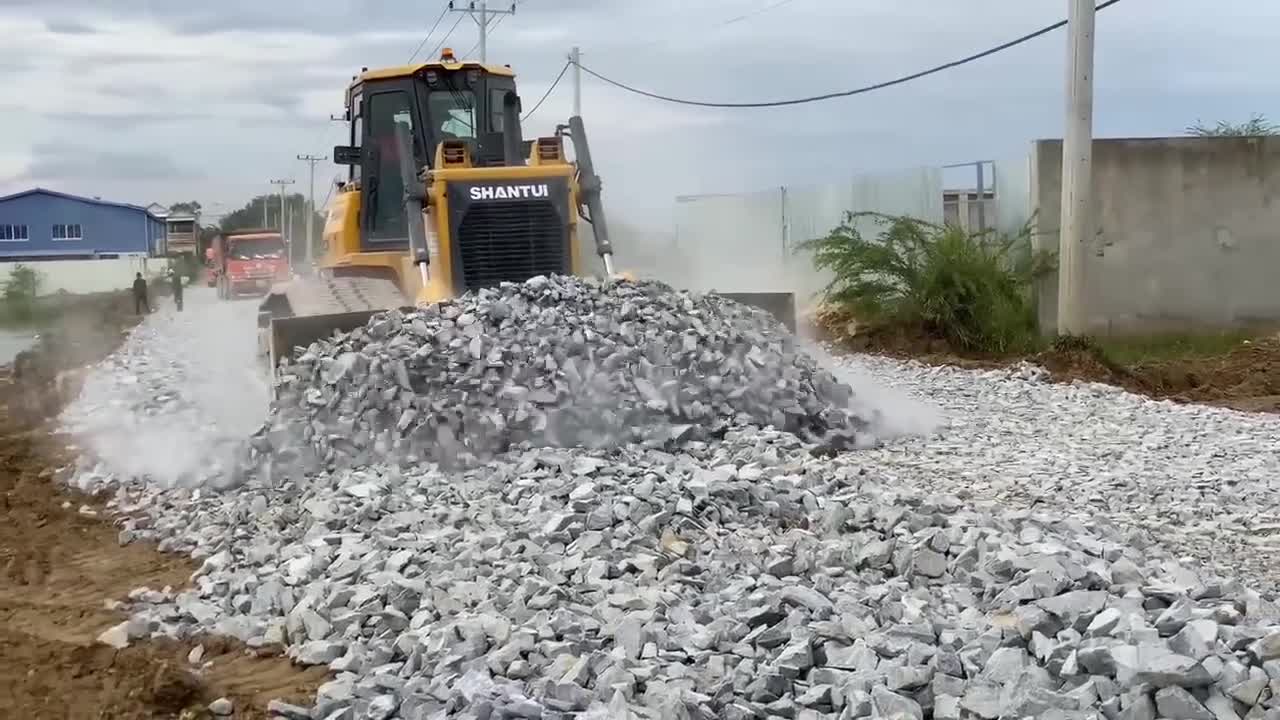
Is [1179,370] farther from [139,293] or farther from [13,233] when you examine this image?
[13,233]

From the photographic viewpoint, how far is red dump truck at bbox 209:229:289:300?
34.6 m

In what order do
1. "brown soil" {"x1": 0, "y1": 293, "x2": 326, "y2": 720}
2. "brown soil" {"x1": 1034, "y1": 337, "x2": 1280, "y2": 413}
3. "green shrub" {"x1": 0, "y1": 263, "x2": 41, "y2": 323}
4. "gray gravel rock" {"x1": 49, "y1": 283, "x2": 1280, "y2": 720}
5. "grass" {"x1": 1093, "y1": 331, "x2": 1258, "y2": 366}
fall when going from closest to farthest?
1. "gray gravel rock" {"x1": 49, "y1": 283, "x2": 1280, "y2": 720}
2. "brown soil" {"x1": 0, "y1": 293, "x2": 326, "y2": 720}
3. "brown soil" {"x1": 1034, "y1": 337, "x2": 1280, "y2": 413}
4. "grass" {"x1": 1093, "y1": 331, "x2": 1258, "y2": 366}
5. "green shrub" {"x1": 0, "y1": 263, "x2": 41, "y2": 323}

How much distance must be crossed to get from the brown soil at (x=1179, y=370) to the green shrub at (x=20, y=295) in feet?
67.1

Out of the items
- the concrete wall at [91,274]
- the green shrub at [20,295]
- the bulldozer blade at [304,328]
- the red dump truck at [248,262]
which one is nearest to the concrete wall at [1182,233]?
the bulldozer blade at [304,328]

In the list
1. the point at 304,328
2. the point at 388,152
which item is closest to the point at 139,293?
the point at 388,152

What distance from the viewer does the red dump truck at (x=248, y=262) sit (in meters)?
34.6

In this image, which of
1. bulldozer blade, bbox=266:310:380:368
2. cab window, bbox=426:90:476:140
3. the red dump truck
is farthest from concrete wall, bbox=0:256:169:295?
bulldozer blade, bbox=266:310:380:368

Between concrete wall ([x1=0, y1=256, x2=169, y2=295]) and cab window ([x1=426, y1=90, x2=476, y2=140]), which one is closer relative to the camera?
cab window ([x1=426, y1=90, x2=476, y2=140])

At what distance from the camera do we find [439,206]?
9.77 meters

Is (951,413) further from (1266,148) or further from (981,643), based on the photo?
(1266,148)

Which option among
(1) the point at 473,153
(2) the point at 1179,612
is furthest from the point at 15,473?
(2) the point at 1179,612

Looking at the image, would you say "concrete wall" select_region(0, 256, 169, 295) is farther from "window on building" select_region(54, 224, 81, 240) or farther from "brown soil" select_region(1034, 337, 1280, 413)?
"brown soil" select_region(1034, 337, 1280, 413)

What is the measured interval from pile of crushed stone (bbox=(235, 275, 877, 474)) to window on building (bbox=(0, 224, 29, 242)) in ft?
199

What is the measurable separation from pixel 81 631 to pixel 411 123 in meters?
6.58
